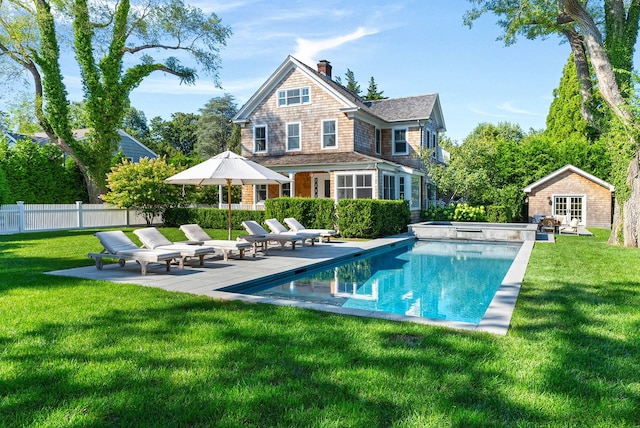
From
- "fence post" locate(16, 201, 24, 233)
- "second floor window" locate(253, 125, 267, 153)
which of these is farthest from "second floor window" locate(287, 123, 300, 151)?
"fence post" locate(16, 201, 24, 233)

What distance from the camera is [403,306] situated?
7.65 m

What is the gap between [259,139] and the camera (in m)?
26.8

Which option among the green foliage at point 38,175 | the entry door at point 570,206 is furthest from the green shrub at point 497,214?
the green foliage at point 38,175

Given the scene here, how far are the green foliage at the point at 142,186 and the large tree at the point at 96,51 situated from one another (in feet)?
19.1

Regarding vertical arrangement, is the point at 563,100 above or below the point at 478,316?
above

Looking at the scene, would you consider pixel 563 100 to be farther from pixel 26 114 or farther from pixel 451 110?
pixel 26 114

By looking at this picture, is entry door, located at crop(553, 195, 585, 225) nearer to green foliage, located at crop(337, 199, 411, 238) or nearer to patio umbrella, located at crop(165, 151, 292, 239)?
green foliage, located at crop(337, 199, 411, 238)

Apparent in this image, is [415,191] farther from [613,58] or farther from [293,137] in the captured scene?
[613,58]

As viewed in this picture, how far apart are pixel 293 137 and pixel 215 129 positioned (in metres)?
32.6

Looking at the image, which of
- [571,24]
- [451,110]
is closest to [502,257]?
[571,24]

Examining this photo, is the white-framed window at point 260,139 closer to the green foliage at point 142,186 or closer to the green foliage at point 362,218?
the green foliage at point 142,186

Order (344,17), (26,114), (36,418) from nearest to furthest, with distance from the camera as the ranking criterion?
(36,418) < (344,17) < (26,114)

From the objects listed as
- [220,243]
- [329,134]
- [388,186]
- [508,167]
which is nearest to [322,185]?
[329,134]

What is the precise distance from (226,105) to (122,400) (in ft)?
192
